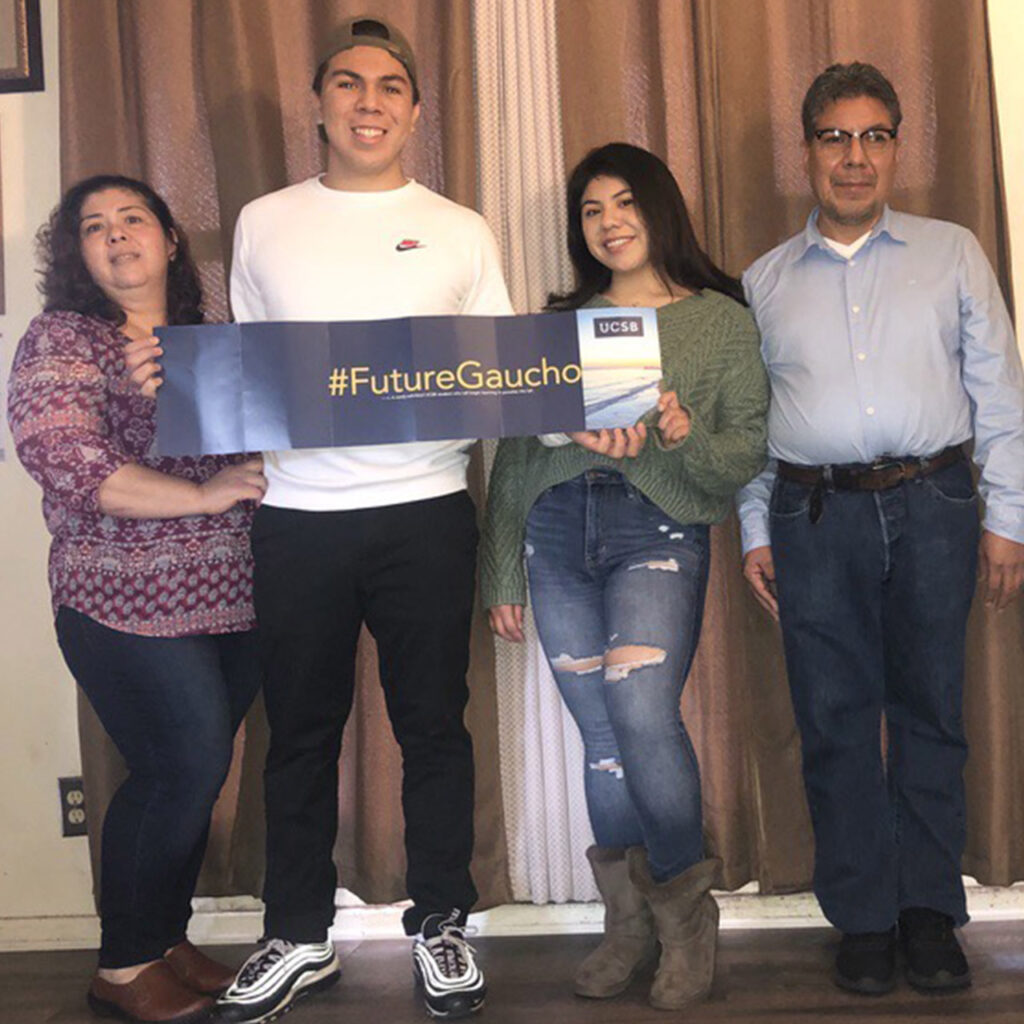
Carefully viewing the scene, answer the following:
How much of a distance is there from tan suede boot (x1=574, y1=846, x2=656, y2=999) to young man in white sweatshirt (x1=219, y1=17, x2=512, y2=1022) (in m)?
0.22

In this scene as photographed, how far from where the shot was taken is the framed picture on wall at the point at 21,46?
108 inches

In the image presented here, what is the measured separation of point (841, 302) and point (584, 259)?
19.5 inches

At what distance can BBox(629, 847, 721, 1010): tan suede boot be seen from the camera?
2.04m

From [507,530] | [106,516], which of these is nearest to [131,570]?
[106,516]

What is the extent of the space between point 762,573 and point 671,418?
466mm

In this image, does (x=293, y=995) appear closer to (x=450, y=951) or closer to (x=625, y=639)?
(x=450, y=951)

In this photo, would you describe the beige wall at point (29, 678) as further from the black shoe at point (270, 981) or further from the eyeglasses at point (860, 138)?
the eyeglasses at point (860, 138)

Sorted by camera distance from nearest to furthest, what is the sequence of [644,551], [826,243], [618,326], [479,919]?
[618,326], [644,551], [826,243], [479,919]

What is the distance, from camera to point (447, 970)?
2.06m

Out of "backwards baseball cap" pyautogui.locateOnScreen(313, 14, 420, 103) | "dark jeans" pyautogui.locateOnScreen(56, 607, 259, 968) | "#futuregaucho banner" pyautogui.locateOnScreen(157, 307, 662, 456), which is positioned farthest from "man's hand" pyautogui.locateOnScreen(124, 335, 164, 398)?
"backwards baseball cap" pyautogui.locateOnScreen(313, 14, 420, 103)

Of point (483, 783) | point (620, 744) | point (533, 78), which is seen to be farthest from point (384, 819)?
point (533, 78)

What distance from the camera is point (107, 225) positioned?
219 cm

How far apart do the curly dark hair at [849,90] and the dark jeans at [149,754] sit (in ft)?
4.86

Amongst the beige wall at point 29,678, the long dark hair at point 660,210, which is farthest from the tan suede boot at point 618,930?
the beige wall at point 29,678
